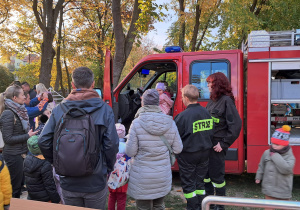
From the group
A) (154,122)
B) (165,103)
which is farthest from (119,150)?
(165,103)

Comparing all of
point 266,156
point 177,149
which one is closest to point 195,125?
point 177,149

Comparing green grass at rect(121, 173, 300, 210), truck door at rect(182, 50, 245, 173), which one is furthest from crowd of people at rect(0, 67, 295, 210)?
truck door at rect(182, 50, 245, 173)

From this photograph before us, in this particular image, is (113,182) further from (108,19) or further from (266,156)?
(108,19)

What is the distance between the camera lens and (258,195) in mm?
4852

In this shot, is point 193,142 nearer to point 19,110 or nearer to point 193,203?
point 193,203

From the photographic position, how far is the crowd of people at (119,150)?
234 cm

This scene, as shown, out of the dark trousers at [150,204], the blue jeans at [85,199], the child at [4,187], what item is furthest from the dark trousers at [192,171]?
the child at [4,187]

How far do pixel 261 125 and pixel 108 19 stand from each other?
734 inches

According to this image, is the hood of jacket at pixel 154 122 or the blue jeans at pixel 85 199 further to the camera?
the hood of jacket at pixel 154 122

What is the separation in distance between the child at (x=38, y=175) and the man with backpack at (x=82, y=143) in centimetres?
77

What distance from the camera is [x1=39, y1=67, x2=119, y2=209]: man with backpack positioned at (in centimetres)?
225

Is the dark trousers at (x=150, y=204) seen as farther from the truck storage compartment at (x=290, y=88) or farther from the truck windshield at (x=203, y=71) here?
the truck storage compartment at (x=290, y=88)

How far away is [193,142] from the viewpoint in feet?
11.7

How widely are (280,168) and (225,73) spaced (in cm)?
217
